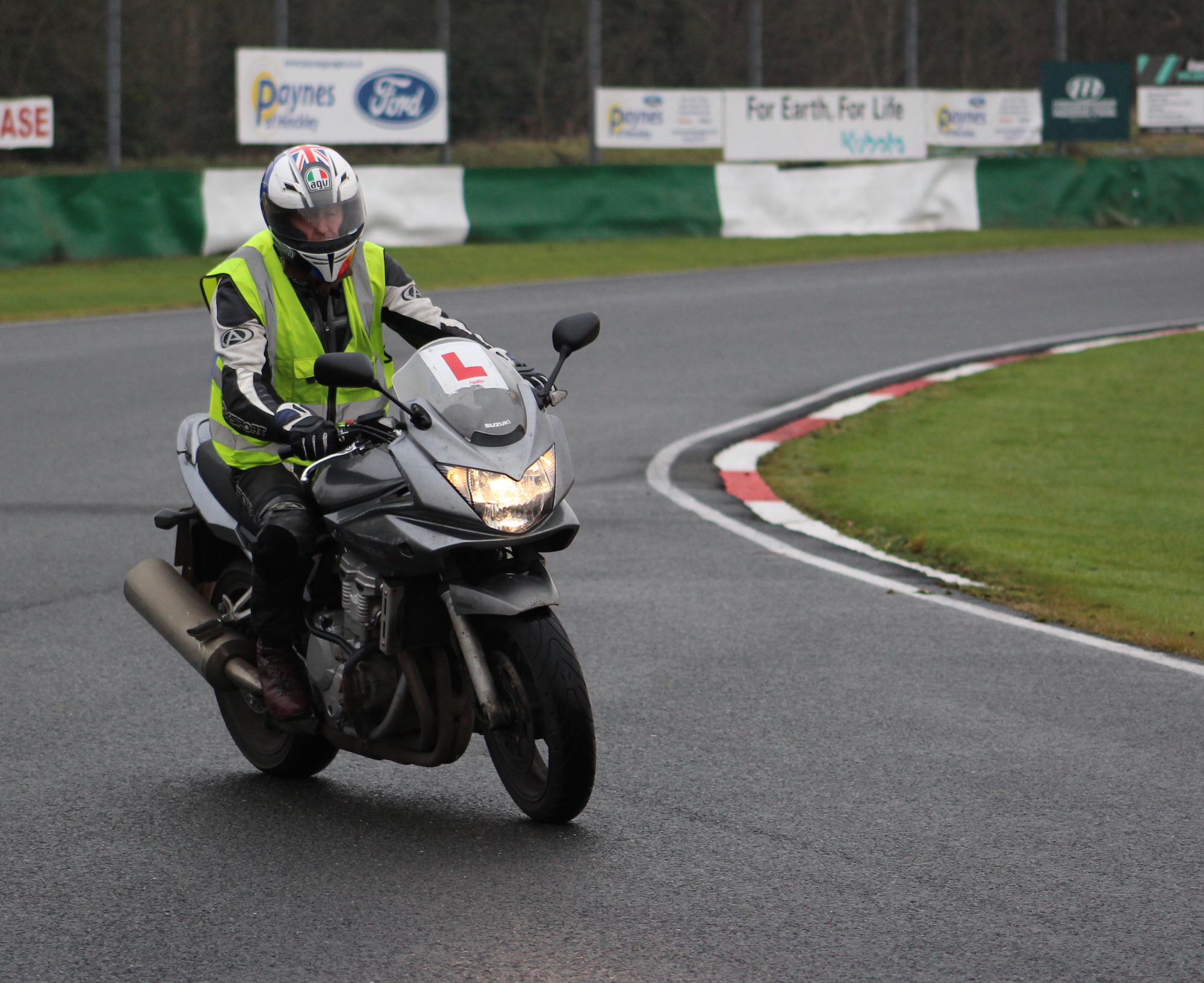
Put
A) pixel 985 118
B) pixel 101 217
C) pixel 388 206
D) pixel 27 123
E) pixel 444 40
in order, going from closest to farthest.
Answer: pixel 101 217, pixel 388 206, pixel 27 123, pixel 444 40, pixel 985 118

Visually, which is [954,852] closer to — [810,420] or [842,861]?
[842,861]

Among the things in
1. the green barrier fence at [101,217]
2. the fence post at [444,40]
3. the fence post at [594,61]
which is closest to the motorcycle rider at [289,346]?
the green barrier fence at [101,217]

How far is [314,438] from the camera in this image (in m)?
4.96

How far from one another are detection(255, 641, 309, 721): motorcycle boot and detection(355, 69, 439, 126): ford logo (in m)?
24.5

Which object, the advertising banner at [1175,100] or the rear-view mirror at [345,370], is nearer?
the rear-view mirror at [345,370]

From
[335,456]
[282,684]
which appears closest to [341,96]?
[282,684]

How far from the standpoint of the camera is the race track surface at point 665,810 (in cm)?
438

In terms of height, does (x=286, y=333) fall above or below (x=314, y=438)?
above

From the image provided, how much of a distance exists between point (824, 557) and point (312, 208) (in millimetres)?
4329

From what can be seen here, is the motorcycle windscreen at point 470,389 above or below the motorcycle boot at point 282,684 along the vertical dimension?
above

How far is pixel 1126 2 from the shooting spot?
44.9 m

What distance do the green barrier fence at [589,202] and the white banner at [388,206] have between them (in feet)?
1.05

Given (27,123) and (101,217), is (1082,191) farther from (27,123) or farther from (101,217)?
(27,123)

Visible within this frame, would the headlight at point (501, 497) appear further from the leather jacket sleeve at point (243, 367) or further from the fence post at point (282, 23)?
the fence post at point (282, 23)
